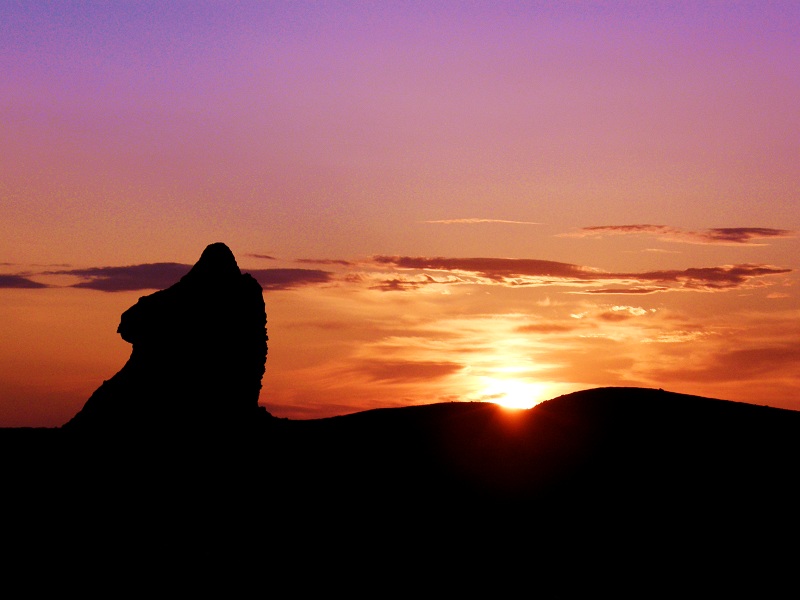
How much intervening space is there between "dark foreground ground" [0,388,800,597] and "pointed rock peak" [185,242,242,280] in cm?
475

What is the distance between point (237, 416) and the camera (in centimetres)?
3116

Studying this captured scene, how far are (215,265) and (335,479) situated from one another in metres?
7.43

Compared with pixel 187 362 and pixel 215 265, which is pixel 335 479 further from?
pixel 215 265

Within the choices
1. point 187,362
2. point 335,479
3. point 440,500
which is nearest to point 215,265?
point 187,362

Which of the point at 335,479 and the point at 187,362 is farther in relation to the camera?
the point at 335,479

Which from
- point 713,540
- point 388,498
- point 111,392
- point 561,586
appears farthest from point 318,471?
point 713,540

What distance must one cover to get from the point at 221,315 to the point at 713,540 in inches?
605

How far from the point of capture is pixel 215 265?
31.3 m

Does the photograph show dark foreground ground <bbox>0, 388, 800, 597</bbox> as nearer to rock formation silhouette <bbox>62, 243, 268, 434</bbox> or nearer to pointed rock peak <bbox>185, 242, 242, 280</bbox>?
rock formation silhouette <bbox>62, 243, 268, 434</bbox>

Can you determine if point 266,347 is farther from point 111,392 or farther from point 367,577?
point 367,577

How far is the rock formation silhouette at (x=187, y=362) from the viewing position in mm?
30344

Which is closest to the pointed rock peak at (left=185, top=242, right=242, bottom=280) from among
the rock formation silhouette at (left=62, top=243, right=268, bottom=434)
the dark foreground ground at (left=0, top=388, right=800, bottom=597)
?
the rock formation silhouette at (left=62, top=243, right=268, bottom=434)

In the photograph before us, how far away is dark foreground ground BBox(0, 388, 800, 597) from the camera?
26078mm

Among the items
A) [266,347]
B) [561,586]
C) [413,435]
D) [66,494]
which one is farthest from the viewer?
[413,435]
